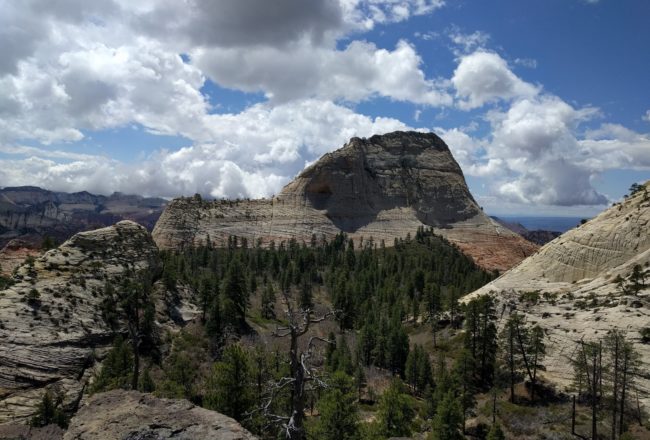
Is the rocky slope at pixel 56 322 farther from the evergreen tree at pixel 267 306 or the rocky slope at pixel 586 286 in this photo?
the rocky slope at pixel 586 286

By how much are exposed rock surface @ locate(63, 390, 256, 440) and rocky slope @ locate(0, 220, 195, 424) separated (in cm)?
3569

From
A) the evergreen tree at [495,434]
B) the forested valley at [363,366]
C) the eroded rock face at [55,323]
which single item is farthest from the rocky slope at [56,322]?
the evergreen tree at [495,434]

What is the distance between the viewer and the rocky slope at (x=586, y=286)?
175 ft

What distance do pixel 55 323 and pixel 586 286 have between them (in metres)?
70.8

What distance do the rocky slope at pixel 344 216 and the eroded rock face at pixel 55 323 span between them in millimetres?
89359

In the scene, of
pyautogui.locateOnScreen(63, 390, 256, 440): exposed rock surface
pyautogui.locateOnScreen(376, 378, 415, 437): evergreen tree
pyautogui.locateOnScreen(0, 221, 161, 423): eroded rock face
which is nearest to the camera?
pyautogui.locateOnScreen(63, 390, 256, 440): exposed rock surface

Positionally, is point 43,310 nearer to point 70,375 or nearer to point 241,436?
point 70,375

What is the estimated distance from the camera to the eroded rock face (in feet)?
143

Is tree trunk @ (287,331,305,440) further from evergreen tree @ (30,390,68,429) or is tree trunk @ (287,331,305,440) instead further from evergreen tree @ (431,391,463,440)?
evergreen tree @ (30,390,68,429)

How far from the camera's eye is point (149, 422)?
459 inches

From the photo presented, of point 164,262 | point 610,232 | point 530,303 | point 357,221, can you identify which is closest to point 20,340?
point 164,262

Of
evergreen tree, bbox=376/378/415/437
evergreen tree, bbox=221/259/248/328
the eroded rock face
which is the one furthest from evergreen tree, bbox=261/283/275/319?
evergreen tree, bbox=376/378/415/437

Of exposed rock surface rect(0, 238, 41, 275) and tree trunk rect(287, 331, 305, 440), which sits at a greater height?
tree trunk rect(287, 331, 305, 440)

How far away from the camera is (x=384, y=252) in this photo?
14312 centimetres
